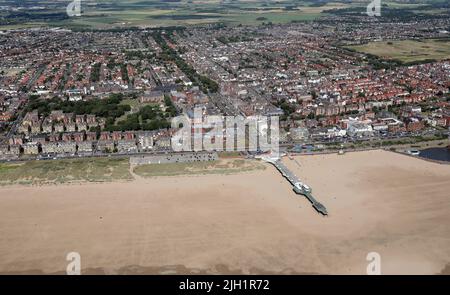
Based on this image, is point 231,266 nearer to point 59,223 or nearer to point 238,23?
point 59,223

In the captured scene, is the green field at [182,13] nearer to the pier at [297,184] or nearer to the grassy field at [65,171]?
the grassy field at [65,171]

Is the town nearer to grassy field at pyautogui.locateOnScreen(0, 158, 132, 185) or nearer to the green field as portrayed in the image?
grassy field at pyautogui.locateOnScreen(0, 158, 132, 185)

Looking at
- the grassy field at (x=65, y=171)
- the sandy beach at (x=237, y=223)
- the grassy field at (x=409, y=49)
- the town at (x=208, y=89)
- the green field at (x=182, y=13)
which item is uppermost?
the green field at (x=182, y=13)

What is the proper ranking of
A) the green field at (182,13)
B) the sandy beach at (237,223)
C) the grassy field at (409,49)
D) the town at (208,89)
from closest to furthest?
the sandy beach at (237,223) < the town at (208,89) < the grassy field at (409,49) < the green field at (182,13)

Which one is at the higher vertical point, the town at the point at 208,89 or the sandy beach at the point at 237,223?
the town at the point at 208,89

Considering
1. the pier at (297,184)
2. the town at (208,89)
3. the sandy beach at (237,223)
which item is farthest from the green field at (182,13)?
the sandy beach at (237,223)

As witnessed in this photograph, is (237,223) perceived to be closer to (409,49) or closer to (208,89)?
(208,89)

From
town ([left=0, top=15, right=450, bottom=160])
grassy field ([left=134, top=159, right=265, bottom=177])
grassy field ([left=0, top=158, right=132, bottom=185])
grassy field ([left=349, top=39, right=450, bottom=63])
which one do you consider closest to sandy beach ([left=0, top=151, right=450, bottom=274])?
grassy field ([left=134, top=159, right=265, bottom=177])
